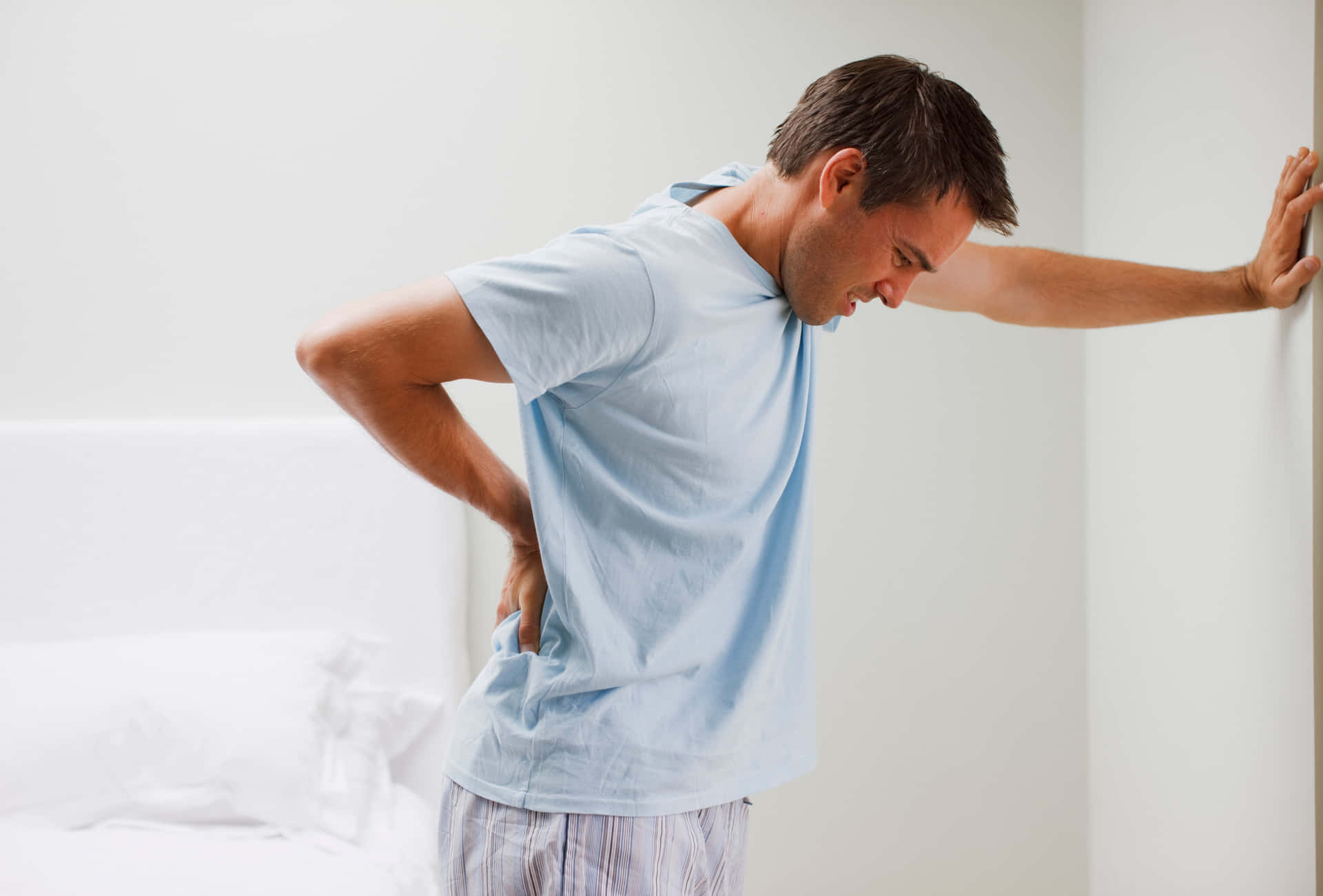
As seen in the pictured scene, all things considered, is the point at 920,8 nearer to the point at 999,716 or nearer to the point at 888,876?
the point at 999,716

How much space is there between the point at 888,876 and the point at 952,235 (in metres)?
1.53

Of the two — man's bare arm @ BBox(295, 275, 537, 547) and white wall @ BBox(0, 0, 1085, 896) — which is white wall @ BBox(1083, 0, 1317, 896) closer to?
white wall @ BBox(0, 0, 1085, 896)

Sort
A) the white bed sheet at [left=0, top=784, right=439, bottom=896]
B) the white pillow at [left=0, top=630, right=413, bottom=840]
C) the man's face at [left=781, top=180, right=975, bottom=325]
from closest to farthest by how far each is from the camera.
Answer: the man's face at [left=781, top=180, right=975, bottom=325] → the white bed sheet at [left=0, top=784, right=439, bottom=896] → the white pillow at [left=0, top=630, right=413, bottom=840]

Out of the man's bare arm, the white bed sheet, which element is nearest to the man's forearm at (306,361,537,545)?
the man's bare arm

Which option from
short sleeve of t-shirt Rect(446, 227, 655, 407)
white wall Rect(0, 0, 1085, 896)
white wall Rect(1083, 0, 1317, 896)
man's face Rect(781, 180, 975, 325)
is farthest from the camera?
white wall Rect(0, 0, 1085, 896)

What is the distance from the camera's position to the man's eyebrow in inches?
36.6

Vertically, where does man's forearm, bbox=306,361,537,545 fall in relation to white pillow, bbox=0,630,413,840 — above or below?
above

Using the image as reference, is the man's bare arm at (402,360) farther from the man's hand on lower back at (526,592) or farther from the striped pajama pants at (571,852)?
the striped pajama pants at (571,852)

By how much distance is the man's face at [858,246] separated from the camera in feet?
2.99

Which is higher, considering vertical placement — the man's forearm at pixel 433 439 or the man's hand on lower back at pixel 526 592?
the man's forearm at pixel 433 439

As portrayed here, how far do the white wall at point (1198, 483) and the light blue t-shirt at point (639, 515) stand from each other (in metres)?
0.64

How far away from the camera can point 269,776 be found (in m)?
1.59

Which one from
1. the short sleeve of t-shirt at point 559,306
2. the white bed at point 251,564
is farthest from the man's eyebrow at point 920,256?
the white bed at point 251,564

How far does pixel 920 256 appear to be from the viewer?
94 cm
